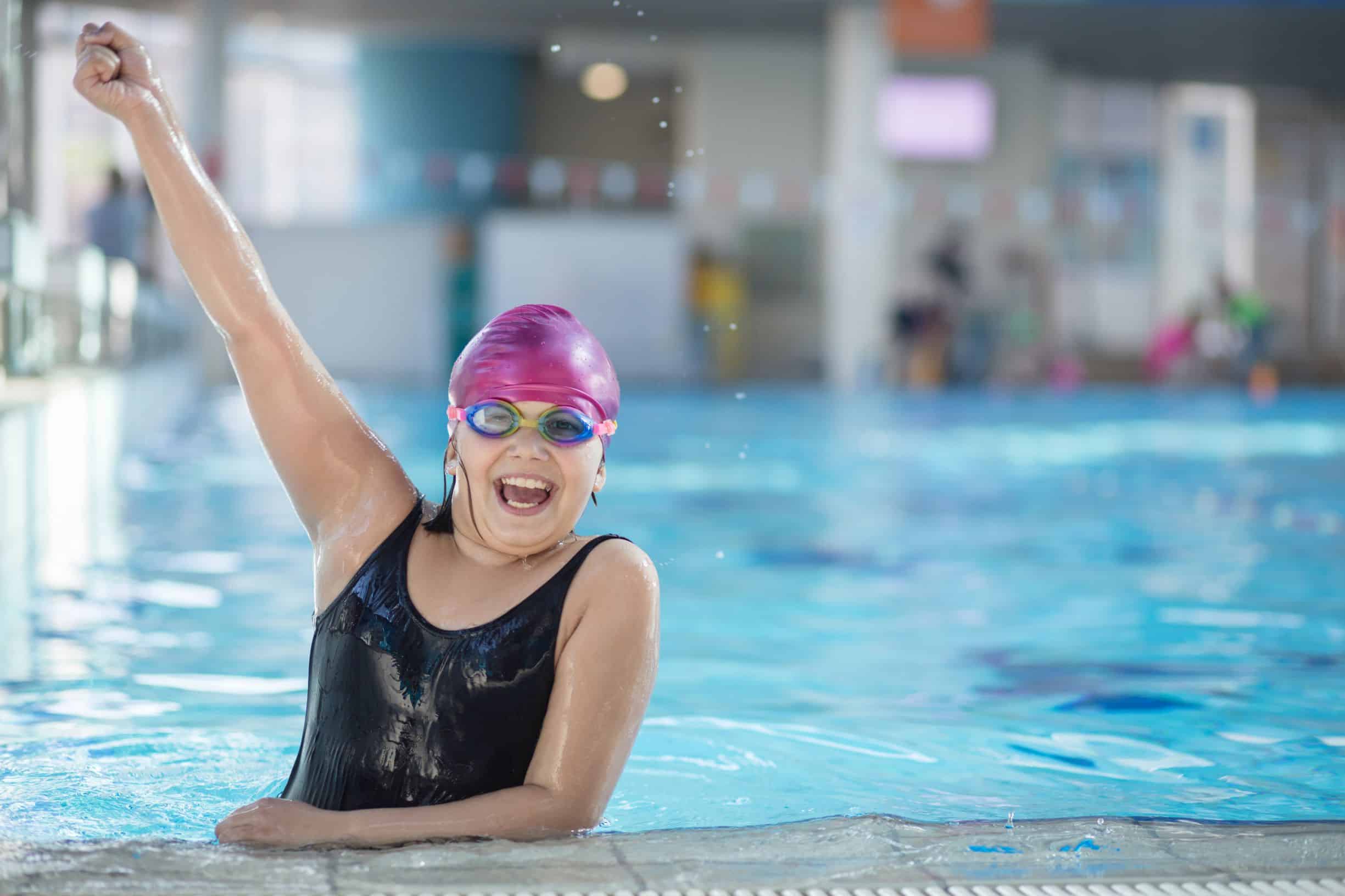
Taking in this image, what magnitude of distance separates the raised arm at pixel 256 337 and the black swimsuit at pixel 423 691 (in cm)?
10

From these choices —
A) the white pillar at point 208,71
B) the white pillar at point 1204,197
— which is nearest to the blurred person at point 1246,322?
the white pillar at point 1204,197

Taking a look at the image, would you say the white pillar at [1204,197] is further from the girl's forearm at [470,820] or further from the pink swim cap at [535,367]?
the girl's forearm at [470,820]

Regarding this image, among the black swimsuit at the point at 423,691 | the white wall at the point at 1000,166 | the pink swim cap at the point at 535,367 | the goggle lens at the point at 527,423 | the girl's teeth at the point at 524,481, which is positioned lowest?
the black swimsuit at the point at 423,691

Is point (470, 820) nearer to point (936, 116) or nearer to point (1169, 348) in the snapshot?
point (936, 116)

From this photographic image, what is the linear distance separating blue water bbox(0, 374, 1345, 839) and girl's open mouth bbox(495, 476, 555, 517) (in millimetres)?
829

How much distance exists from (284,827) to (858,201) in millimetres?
18096

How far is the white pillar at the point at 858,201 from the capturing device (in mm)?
19469

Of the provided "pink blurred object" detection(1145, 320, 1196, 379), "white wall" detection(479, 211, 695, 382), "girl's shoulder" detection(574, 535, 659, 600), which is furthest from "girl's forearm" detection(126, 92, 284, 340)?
"pink blurred object" detection(1145, 320, 1196, 379)

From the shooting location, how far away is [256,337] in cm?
219

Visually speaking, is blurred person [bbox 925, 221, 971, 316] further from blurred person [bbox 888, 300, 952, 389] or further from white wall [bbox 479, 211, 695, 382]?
white wall [bbox 479, 211, 695, 382]

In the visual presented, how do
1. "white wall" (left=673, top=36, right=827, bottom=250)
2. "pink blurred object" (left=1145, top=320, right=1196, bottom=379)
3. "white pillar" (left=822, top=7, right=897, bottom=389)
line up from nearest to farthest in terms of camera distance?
"white pillar" (left=822, top=7, right=897, bottom=389), "pink blurred object" (left=1145, top=320, right=1196, bottom=379), "white wall" (left=673, top=36, right=827, bottom=250)

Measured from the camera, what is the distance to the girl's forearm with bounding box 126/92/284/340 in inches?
86.0

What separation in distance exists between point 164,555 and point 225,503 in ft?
5.45

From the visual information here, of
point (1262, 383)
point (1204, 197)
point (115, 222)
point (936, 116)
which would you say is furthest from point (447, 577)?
point (1204, 197)
